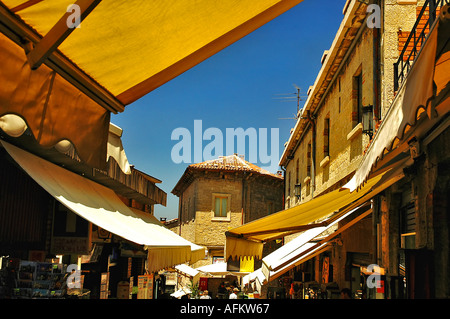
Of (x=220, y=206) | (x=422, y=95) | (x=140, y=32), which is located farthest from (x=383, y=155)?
(x=220, y=206)

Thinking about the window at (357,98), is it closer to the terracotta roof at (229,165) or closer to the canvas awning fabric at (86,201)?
the canvas awning fabric at (86,201)

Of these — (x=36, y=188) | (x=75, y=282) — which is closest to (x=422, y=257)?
(x=75, y=282)

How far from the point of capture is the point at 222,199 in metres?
31.1

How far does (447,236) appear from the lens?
202 inches

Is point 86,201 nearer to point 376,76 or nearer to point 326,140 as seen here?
point 376,76

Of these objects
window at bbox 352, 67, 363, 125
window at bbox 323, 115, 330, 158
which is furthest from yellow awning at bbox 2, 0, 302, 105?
window at bbox 323, 115, 330, 158

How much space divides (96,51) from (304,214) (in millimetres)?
5170

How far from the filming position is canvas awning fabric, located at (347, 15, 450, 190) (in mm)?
2855

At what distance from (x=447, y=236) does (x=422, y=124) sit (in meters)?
1.31

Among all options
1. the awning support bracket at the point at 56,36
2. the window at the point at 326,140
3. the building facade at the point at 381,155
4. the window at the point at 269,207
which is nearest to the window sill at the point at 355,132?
the building facade at the point at 381,155

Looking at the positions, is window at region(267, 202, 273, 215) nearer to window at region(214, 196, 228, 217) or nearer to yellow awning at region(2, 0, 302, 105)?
window at region(214, 196, 228, 217)

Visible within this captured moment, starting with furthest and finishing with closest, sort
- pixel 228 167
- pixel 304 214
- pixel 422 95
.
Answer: pixel 228 167 < pixel 304 214 < pixel 422 95

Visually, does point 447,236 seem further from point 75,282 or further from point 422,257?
point 75,282

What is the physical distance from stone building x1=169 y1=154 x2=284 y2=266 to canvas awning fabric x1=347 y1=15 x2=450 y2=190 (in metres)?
25.5
